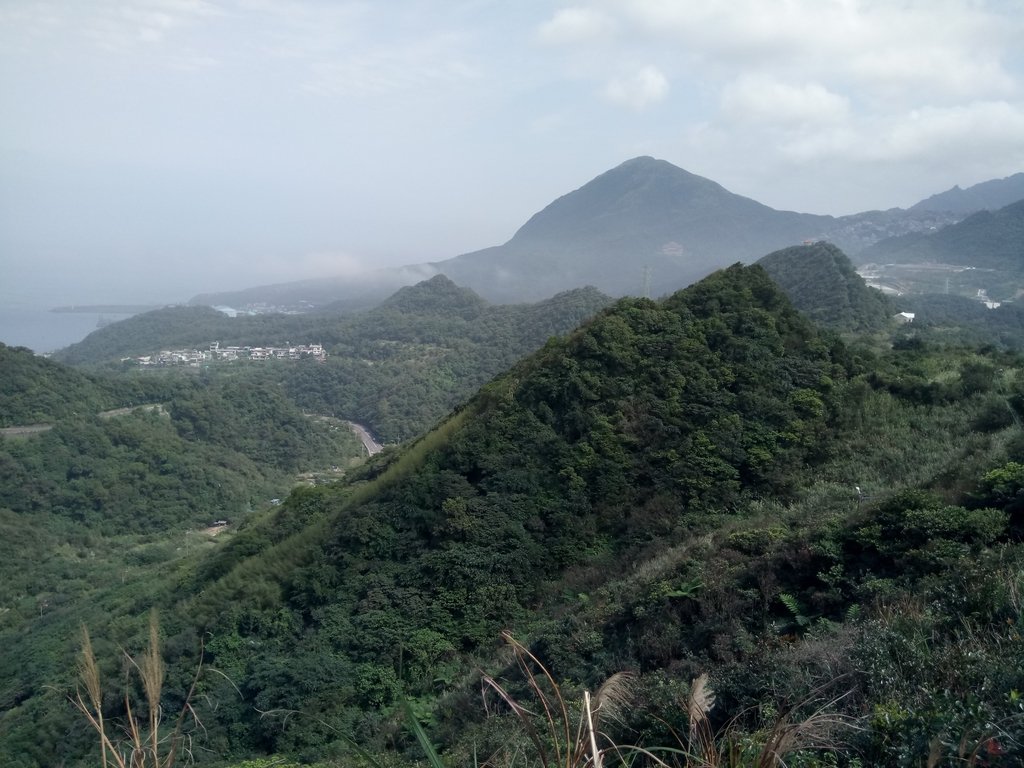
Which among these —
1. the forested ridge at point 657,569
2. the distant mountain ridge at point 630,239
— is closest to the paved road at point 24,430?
the forested ridge at point 657,569

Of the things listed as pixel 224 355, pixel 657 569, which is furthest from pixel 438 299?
pixel 657 569

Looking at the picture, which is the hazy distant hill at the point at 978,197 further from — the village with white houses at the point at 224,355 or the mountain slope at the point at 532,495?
the mountain slope at the point at 532,495

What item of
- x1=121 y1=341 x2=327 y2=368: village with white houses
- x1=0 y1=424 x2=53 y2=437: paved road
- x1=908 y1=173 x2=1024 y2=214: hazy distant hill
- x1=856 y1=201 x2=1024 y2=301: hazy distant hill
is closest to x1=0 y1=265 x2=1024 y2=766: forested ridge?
x1=0 y1=424 x2=53 y2=437: paved road

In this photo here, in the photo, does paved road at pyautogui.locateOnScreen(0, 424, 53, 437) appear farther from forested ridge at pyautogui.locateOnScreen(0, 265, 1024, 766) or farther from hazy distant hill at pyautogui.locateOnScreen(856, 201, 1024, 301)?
hazy distant hill at pyautogui.locateOnScreen(856, 201, 1024, 301)

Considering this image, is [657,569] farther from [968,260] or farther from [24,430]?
[968,260]

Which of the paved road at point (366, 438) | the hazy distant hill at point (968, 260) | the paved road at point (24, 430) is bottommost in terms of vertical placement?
the paved road at point (366, 438)

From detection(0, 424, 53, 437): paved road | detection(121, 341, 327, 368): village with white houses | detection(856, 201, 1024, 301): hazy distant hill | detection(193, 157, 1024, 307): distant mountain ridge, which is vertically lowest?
detection(0, 424, 53, 437): paved road

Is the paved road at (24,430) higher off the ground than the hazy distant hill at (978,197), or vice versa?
the hazy distant hill at (978,197)
